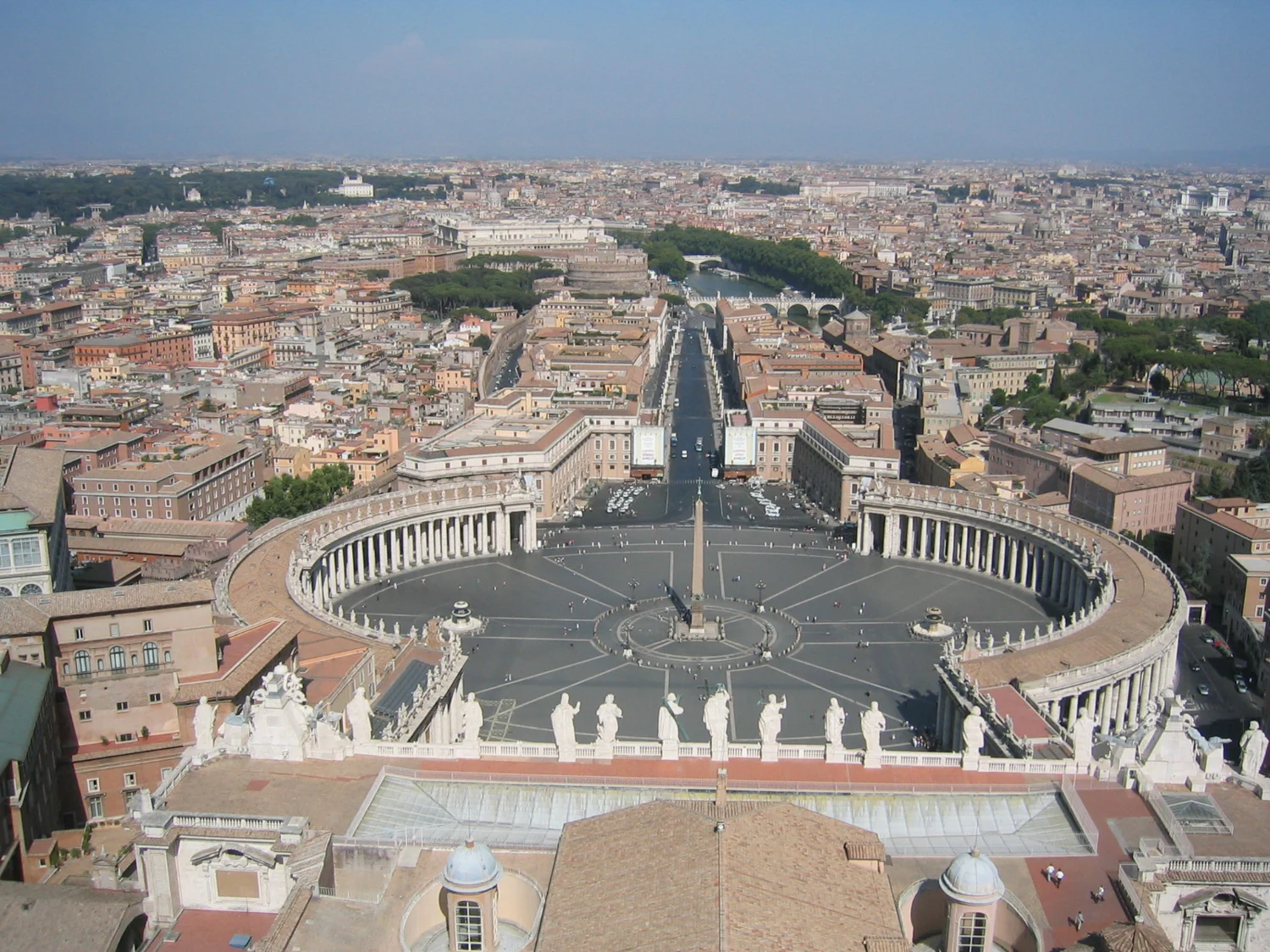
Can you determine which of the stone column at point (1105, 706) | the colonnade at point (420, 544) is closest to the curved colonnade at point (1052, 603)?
the stone column at point (1105, 706)

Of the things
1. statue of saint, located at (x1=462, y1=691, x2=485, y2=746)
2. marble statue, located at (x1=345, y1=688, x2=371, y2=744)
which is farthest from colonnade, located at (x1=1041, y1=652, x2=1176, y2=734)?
marble statue, located at (x1=345, y1=688, x2=371, y2=744)

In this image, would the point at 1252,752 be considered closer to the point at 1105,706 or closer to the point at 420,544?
the point at 1105,706

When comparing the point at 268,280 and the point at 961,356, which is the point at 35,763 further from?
the point at 268,280

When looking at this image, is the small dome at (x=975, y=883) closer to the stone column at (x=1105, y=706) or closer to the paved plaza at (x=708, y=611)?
the paved plaza at (x=708, y=611)

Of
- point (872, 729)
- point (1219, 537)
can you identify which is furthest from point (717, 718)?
point (1219, 537)

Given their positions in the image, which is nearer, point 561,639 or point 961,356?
point 561,639

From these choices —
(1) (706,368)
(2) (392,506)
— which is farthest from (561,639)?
(1) (706,368)
